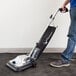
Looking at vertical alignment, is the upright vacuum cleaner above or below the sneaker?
above

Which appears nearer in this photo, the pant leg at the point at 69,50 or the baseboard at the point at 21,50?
the pant leg at the point at 69,50

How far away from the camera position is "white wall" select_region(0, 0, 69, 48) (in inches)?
126

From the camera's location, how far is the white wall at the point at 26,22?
3191 millimetres

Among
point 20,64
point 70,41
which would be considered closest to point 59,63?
point 70,41

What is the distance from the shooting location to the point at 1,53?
3346mm

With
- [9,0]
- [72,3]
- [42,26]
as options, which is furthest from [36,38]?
[72,3]

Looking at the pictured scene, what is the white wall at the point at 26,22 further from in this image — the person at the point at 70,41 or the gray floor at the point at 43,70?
the person at the point at 70,41

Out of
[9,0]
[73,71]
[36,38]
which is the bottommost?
[73,71]

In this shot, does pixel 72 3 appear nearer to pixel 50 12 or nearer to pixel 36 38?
pixel 50 12

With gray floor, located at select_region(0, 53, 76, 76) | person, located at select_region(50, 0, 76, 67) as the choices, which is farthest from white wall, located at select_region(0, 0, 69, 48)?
person, located at select_region(50, 0, 76, 67)

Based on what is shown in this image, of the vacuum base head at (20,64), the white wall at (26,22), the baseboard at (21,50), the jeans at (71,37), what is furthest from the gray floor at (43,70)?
the white wall at (26,22)

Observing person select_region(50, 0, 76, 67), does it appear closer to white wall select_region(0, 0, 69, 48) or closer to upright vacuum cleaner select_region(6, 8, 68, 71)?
upright vacuum cleaner select_region(6, 8, 68, 71)

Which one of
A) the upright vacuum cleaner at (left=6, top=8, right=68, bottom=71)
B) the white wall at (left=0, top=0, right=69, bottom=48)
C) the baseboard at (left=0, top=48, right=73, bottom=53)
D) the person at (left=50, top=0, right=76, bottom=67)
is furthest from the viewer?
the baseboard at (left=0, top=48, right=73, bottom=53)

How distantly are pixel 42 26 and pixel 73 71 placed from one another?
92 cm
